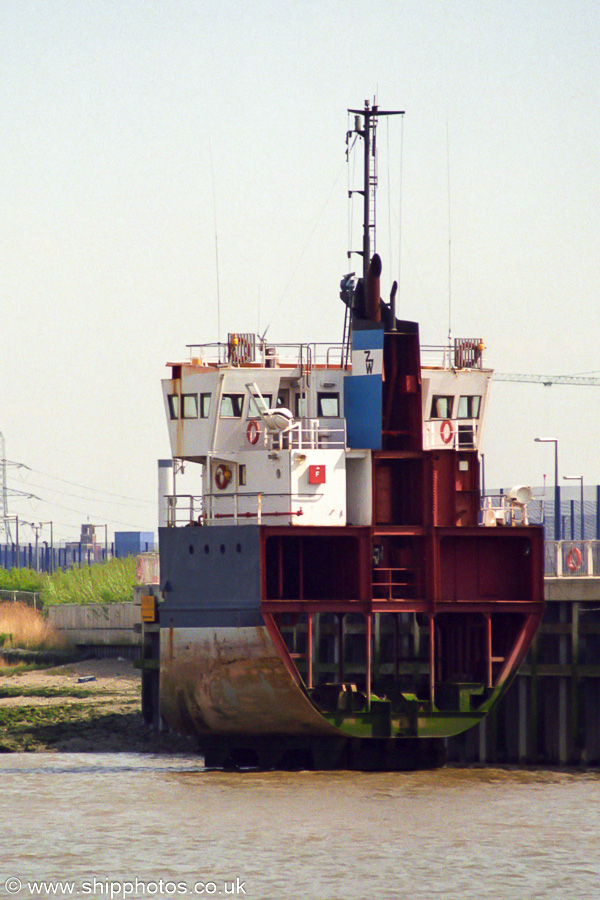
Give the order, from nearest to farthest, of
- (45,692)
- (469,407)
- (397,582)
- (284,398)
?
(397,582)
(284,398)
(469,407)
(45,692)

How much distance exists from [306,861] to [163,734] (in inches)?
861

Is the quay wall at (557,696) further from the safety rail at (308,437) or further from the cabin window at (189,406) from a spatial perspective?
the cabin window at (189,406)

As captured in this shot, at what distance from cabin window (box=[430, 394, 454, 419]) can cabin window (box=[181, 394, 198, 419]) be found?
653cm

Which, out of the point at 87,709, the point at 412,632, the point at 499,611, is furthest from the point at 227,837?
the point at 87,709

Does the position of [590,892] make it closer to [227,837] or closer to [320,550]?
[227,837]

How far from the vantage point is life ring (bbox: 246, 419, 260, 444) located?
42.9 meters

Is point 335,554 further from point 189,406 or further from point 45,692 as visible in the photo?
point 45,692

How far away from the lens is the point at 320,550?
42.8 m

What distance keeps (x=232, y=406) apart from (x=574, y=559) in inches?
438

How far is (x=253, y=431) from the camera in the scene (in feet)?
141

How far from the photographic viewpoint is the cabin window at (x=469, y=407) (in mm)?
45125

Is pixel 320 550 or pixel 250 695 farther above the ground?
pixel 320 550

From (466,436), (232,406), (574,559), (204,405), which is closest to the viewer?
(232,406)

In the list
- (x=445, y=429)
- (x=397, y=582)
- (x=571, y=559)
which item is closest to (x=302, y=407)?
(x=445, y=429)
